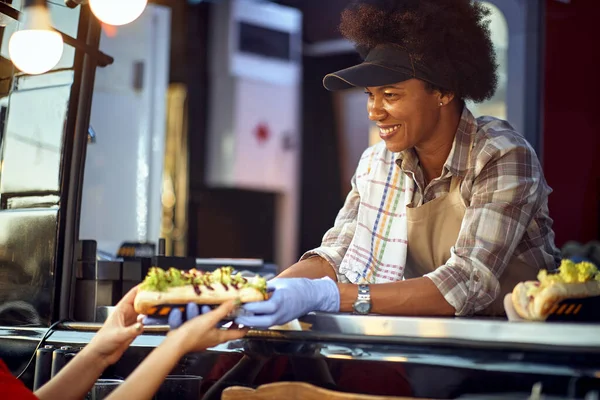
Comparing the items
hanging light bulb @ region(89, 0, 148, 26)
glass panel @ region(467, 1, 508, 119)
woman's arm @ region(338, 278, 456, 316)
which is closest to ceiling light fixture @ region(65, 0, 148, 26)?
hanging light bulb @ region(89, 0, 148, 26)

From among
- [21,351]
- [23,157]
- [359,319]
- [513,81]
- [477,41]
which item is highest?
[513,81]

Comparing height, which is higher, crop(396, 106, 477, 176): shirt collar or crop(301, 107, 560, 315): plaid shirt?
crop(396, 106, 477, 176): shirt collar

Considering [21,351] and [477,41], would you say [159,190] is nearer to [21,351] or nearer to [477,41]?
[21,351]

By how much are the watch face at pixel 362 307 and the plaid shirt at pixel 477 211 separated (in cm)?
18

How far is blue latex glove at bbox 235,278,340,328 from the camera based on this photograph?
1.59 meters

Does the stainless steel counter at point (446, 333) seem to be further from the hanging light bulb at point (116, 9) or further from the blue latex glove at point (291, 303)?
the hanging light bulb at point (116, 9)

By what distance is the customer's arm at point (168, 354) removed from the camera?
5.14 feet

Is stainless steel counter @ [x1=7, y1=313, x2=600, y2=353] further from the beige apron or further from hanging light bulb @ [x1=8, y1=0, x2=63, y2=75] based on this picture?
hanging light bulb @ [x1=8, y1=0, x2=63, y2=75]

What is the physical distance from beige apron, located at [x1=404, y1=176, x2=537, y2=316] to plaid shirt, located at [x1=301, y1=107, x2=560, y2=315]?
0.03m

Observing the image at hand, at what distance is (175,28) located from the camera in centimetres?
705

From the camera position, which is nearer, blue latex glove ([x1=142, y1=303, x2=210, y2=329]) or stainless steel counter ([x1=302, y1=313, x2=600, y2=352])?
stainless steel counter ([x1=302, y1=313, x2=600, y2=352])

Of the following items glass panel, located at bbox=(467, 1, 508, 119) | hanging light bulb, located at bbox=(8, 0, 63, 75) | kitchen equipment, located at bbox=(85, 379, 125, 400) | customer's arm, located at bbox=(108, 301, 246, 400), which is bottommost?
kitchen equipment, located at bbox=(85, 379, 125, 400)

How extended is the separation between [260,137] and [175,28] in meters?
1.26

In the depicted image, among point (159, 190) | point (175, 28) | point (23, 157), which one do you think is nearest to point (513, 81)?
point (159, 190)
